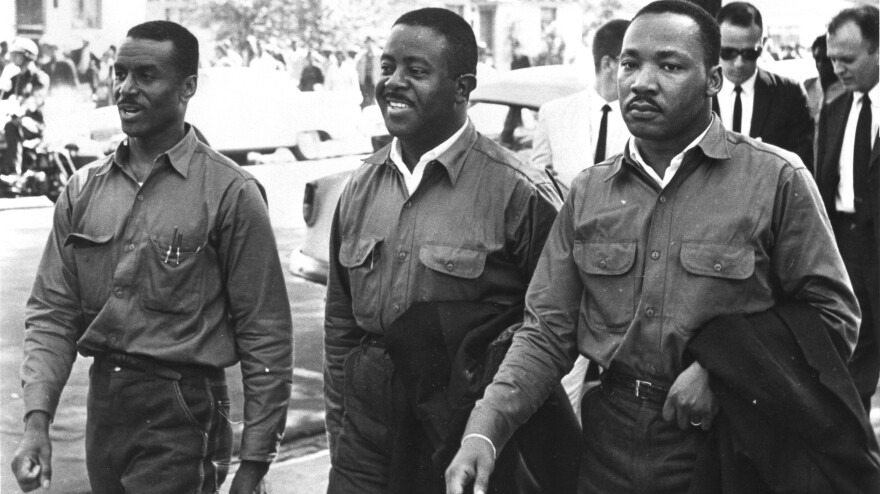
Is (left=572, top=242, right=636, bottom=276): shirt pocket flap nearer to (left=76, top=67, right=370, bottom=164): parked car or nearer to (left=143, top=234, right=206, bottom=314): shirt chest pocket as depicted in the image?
(left=143, top=234, right=206, bottom=314): shirt chest pocket

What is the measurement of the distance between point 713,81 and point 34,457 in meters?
2.26

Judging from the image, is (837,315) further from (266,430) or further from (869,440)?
(266,430)

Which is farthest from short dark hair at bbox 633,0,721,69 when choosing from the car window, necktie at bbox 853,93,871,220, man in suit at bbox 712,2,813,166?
the car window

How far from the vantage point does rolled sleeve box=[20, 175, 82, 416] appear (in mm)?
4250

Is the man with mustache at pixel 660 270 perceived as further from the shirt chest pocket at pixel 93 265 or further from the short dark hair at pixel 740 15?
the short dark hair at pixel 740 15

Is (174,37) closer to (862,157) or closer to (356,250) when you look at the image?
(356,250)

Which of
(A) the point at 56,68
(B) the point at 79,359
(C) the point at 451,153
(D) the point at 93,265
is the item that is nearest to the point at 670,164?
(C) the point at 451,153

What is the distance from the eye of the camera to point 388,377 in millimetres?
4148

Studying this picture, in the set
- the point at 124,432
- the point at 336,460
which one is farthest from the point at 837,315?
the point at 124,432

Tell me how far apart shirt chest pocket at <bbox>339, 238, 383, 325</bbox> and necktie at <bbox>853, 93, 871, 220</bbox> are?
3500 mm

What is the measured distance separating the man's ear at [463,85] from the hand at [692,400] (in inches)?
56.2

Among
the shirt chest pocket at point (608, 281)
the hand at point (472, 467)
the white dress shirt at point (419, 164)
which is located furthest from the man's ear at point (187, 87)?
the hand at point (472, 467)

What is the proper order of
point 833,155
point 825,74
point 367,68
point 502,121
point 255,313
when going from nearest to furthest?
point 255,313, point 833,155, point 825,74, point 502,121, point 367,68

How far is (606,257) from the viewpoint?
3.51 m
